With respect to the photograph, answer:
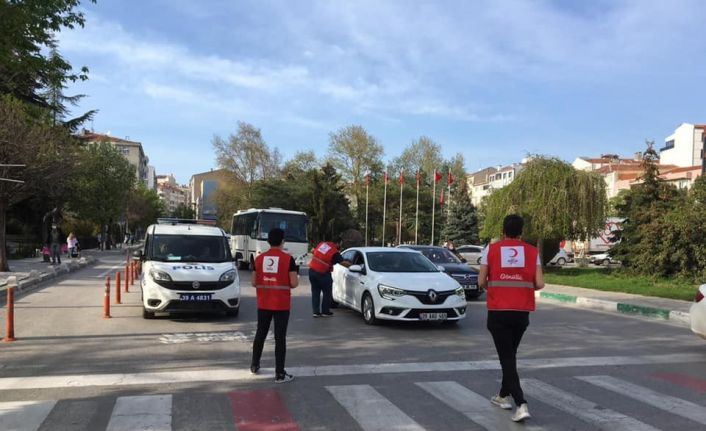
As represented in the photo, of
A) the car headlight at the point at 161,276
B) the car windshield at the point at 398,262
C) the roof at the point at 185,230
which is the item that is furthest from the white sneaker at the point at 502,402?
the roof at the point at 185,230

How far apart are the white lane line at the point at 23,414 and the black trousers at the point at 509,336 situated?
4121 mm

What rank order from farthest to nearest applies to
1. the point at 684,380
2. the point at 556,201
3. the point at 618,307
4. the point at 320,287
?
the point at 556,201 → the point at 618,307 → the point at 320,287 → the point at 684,380

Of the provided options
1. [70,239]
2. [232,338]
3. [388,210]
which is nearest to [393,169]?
[388,210]

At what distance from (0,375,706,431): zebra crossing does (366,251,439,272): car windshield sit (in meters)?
5.19

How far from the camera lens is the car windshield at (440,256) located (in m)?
17.1

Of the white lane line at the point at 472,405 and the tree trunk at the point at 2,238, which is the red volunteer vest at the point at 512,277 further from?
the tree trunk at the point at 2,238

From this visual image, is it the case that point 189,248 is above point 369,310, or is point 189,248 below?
above

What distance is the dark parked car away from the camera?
16047mm

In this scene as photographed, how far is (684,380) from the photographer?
23.4 ft

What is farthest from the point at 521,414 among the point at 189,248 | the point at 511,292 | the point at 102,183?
the point at 102,183

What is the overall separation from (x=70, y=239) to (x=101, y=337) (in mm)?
28154

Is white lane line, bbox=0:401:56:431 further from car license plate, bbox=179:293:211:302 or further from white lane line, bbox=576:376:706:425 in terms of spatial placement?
white lane line, bbox=576:376:706:425

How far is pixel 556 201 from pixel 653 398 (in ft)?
62.9

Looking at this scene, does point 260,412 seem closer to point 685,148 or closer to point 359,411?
point 359,411
